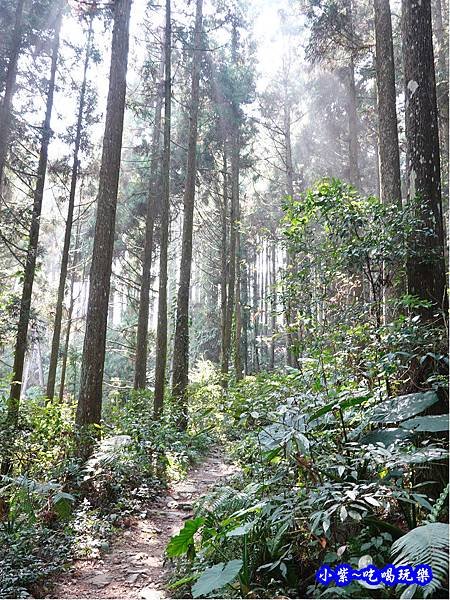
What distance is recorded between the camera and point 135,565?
14.1ft

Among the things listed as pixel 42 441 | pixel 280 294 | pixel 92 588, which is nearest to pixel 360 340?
pixel 280 294

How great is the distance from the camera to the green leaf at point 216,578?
9.06ft

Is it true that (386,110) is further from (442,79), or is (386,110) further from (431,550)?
(431,550)

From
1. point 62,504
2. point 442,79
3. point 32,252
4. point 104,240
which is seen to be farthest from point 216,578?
point 442,79

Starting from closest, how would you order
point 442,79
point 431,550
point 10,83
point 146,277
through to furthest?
point 431,550 < point 10,83 < point 442,79 < point 146,277

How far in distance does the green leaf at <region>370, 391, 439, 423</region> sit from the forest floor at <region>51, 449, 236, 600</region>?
2.28 m

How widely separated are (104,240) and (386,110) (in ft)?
17.8

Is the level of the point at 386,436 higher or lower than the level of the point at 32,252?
lower

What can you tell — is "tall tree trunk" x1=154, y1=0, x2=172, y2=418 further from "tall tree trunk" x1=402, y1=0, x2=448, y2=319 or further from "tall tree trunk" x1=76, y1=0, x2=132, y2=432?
"tall tree trunk" x1=402, y1=0, x2=448, y2=319

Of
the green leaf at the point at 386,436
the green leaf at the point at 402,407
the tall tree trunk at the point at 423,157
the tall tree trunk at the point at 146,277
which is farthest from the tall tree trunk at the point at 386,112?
the tall tree trunk at the point at 146,277

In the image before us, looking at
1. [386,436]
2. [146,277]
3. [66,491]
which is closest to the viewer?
[386,436]

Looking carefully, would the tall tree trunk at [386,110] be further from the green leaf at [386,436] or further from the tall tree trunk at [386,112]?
the green leaf at [386,436]

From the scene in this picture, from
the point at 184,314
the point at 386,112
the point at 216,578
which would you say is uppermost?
the point at 386,112

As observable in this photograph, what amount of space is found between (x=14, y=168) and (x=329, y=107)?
13012 mm
